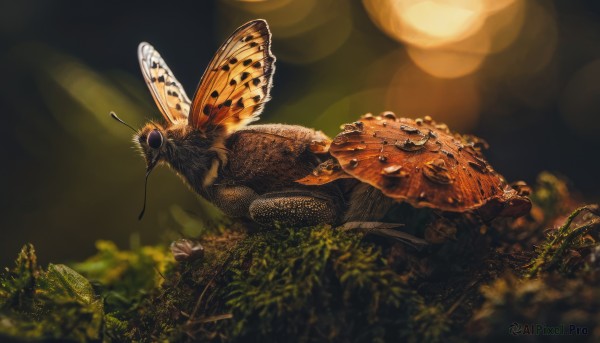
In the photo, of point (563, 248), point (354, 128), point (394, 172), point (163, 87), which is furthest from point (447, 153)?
point (163, 87)

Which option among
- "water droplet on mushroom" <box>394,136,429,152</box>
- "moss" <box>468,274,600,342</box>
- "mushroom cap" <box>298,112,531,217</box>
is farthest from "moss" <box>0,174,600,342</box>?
"water droplet on mushroom" <box>394,136,429,152</box>

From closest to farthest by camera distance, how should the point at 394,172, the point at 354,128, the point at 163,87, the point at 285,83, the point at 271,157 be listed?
the point at 394,172, the point at 354,128, the point at 271,157, the point at 163,87, the point at 285,83

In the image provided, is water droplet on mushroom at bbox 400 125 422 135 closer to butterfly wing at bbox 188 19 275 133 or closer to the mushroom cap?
the mushroom cap

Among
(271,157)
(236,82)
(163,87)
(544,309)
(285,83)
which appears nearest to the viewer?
(544,309)

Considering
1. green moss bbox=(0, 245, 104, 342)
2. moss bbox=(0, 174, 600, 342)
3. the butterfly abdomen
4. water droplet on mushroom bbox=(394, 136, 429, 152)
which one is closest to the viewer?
moss bbox=(0, 174, 600, 342)

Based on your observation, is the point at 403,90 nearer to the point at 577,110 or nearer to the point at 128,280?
the point at 577,110

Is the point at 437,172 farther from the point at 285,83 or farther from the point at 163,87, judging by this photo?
the point at 285,83

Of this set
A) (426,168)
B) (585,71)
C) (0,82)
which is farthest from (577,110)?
(0,82)
